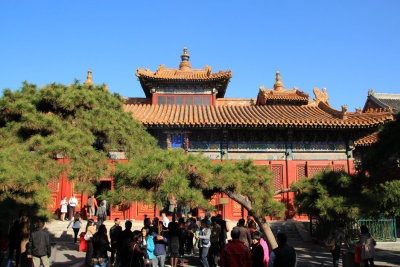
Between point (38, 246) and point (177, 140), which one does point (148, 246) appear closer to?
point (38, 246)

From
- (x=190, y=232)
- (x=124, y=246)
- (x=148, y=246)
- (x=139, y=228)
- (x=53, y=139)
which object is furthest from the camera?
(x=139, y=228)

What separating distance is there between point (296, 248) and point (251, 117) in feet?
20.6

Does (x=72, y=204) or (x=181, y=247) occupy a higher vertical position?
(x=72, y=204)

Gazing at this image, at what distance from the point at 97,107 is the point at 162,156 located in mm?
3327

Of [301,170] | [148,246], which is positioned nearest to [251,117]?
[301,170]

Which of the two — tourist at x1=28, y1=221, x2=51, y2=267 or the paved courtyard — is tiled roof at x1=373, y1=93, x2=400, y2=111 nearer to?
the paved courtyard

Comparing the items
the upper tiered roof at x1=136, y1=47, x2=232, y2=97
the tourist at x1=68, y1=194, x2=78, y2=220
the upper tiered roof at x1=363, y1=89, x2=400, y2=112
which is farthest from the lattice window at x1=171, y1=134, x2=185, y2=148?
→ the upper tiered roof at x1=363, y1=89, x2=400, y2=112

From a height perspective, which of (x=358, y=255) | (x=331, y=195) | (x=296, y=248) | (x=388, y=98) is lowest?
(x=296, y=248)

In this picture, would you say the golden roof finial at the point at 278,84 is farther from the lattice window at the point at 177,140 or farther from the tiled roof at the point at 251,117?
the lattice window at the point at 177,140

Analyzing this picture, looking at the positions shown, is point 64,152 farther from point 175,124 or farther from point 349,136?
point 349,136

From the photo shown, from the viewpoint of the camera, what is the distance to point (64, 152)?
6266mm

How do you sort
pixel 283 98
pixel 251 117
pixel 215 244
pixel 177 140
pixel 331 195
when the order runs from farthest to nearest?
1. pixel 283 98
2. pixel 251 117
3. pixel 177 140
4. pixel 215 244
5. pixel 331 195

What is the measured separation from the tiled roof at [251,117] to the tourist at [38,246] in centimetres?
707

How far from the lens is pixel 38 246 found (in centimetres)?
627
